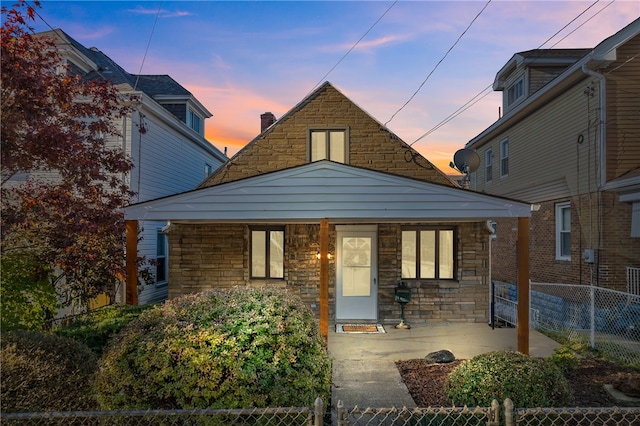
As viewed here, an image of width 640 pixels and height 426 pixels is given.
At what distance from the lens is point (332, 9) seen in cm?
863

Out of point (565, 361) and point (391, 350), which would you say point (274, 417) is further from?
point (565, 361)

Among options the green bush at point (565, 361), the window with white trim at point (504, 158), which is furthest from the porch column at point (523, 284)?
the window with white trim at point (504, 158)

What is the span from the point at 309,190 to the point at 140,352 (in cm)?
428

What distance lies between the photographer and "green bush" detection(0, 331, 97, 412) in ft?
11.8

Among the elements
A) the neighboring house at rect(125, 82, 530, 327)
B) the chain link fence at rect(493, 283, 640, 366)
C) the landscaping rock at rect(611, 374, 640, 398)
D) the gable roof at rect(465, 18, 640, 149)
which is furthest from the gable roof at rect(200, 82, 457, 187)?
the landscaping rock at rect(611, 374, 640, 398)

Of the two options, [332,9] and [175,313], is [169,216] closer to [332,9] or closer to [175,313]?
[175,313]

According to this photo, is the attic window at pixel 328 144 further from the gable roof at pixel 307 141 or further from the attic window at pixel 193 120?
the attic window at pixel 193 120

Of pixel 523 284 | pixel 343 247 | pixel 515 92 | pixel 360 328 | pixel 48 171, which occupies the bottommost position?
pixel 360 328

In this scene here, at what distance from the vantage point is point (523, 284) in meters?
7.06

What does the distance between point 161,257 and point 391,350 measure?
960cm

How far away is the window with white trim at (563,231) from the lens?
1245 centimetres

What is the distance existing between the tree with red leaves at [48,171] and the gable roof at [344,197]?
5.99 ft

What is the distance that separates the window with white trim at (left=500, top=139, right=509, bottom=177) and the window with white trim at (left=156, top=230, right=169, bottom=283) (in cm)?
1372

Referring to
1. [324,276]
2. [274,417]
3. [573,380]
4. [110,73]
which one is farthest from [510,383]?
[110,73]
